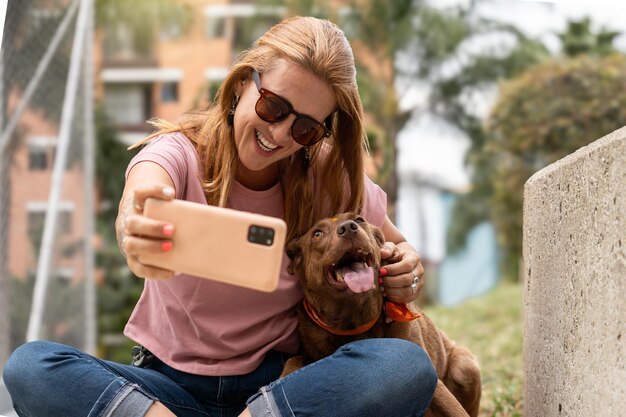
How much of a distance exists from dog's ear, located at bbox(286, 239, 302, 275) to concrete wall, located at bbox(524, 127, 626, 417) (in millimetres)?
944

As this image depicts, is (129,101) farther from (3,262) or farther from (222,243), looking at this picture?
(222,243)

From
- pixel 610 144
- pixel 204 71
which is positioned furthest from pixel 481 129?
pixel 610 144

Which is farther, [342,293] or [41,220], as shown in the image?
[41,220]

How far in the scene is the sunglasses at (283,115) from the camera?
109 inches

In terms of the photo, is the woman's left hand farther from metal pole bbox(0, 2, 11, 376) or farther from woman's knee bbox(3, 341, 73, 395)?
metal pole bbox(0, 2, 11, 376)

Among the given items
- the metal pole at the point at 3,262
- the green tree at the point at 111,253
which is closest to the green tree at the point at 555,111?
the green tree at the point at 111,253

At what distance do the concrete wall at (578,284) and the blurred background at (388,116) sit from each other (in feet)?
10.8

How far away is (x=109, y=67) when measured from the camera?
17094 mm

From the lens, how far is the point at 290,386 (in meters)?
2.64

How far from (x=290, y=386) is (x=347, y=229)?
23.9 inches

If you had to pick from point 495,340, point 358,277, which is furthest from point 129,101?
point 358,277

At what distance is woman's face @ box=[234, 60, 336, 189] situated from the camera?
2801 mm

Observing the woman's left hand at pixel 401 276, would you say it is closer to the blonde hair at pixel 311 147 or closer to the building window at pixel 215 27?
the blonde hair at pixel 311 147

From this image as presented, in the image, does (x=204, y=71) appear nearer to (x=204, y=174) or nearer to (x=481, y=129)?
(x=481, y=129)
